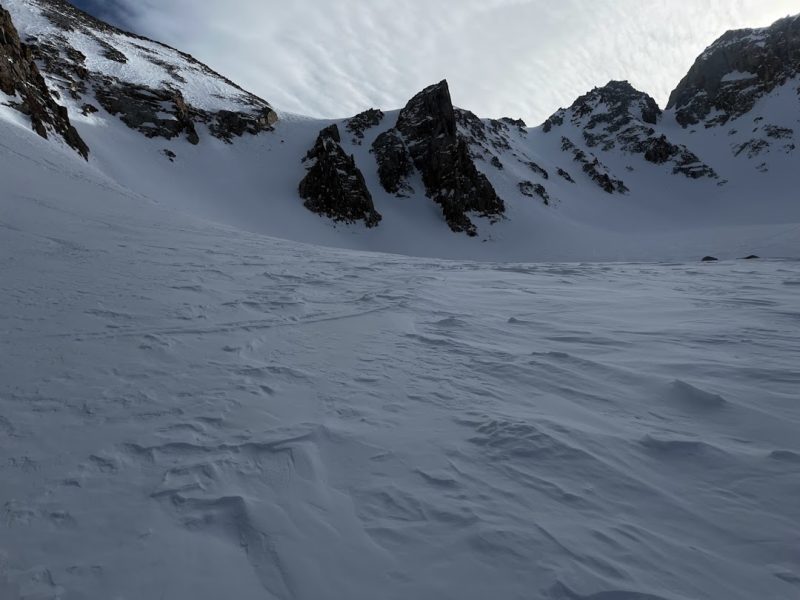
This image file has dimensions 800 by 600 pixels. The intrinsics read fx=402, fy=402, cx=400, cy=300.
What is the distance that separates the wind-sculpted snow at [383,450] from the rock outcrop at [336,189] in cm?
2698

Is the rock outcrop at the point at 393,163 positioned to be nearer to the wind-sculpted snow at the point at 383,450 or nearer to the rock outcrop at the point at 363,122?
the rock outcrop at the point at 363,122

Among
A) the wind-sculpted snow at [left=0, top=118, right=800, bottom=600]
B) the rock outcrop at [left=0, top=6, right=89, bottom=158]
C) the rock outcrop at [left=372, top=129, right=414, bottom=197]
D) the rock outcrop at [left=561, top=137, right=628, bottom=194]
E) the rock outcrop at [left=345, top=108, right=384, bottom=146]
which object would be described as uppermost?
the rock outcrop at [left=561, top=137, right=628, bottom=194]

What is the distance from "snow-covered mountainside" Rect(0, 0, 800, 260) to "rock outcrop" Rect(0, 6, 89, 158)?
16cm

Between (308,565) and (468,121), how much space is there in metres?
58.8

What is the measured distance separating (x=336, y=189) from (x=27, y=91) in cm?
1779

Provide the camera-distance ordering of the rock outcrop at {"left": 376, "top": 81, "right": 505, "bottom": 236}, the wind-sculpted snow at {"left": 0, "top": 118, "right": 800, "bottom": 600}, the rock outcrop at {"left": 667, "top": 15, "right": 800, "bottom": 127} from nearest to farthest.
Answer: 1. the wind-sculpted snow at {"left": 0, "top": 118, "right": 800, "bottom": 600}
2. the rock outcrop at {"left": 376, "top": 81, "right": 505, "bottom": 236}
3. the rock outcrop at {"left": 667, "top": 15, "right": 800, "bottom": 127}

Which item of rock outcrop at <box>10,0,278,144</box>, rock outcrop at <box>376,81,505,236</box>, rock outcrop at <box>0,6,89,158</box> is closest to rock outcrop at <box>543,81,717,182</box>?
rock outcrop at <box>376,81,505,236</box>

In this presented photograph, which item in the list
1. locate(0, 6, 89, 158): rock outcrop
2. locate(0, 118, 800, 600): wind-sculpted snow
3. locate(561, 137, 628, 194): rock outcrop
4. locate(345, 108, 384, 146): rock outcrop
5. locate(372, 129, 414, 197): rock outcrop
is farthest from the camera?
locate(561, 137, 628, 194): rock outcrop

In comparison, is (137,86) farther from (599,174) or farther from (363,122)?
(599,174)

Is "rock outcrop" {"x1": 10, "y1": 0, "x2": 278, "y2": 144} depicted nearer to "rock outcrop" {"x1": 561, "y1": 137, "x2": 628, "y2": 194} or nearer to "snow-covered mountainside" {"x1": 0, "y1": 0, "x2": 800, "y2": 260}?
"snow-covered mountainside" {"x1": 0, "y1": 0, "x2": 800, "y2": 260}

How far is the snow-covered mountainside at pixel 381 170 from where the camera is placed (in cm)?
2702

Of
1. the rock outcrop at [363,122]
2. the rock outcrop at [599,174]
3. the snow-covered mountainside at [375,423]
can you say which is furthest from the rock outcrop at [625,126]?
the snow-covered mountainside at [375,423]

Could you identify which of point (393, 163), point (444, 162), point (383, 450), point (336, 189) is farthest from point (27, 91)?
point (444, 162)

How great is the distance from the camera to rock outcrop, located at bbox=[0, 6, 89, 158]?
17656mm
